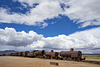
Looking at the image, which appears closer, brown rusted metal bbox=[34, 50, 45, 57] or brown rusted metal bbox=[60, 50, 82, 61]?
brown rusted metal bbox=[60, 50, 82, 61]

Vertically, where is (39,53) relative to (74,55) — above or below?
above

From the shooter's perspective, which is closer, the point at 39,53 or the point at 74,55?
the point at 74,55

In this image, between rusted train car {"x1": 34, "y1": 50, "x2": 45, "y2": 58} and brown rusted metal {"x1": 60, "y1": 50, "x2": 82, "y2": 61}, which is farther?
rusted train car {"x1": 34, "y1": 50, "x2": 45, "y2": 58}

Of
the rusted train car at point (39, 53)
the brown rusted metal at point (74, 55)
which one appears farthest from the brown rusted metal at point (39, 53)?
the brown rusted metal at point (74, 55)

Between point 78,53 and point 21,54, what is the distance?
29700 mm

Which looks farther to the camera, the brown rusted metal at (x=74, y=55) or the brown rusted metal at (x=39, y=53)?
the brown rusted metal at (x=39, y=53)

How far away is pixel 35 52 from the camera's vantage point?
45.4 metres

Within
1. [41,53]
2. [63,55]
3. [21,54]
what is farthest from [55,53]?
[21,54]

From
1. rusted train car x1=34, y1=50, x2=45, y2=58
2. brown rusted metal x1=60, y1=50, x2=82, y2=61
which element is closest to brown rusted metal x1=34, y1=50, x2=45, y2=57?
rusted train car x1=34, y1=50, x2=45, y2=58

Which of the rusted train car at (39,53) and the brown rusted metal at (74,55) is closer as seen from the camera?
the brown rusted metal at (74,55)

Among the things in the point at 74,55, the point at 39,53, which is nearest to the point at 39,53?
the point at 39,53

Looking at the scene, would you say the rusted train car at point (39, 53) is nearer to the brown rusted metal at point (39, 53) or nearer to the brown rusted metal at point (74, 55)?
the brown rusted metal at point (39, 53)

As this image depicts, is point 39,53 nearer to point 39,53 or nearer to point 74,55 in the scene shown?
point 39,53

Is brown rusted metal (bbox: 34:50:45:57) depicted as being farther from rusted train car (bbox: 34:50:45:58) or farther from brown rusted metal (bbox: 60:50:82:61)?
brown rusted metal (bbox: 60:50:82:61)
